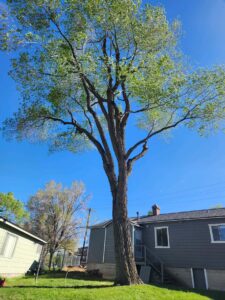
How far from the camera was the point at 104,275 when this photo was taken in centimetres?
1698

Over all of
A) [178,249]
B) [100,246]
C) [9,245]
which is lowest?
[9,245]

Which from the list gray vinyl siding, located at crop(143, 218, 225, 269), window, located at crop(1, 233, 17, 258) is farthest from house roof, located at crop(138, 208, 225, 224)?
window, located at crop(1, 233, 17, 258)

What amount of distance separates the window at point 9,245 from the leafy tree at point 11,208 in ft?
69.5

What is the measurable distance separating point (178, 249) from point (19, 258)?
Answer: 10.3 m

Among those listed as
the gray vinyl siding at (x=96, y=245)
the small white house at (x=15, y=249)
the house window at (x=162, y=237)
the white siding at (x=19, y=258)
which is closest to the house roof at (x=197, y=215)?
the house window at (x=162, y=237)

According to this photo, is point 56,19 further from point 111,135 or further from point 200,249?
point 200,249

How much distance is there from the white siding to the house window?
345 inches

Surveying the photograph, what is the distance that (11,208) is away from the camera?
33156 mm

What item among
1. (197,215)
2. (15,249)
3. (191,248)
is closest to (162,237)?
(191,248)

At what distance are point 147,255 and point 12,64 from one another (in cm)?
1539

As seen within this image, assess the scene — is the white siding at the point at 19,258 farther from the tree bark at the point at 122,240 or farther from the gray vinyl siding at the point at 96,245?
the tree bark at the point at 122,240

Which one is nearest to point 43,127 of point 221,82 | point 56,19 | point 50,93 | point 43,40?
point 50,93

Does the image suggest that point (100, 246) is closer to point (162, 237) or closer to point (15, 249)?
point (162, 237)

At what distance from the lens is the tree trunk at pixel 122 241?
7426mm
